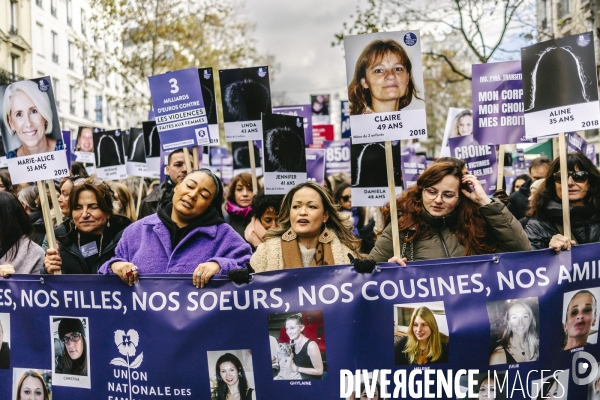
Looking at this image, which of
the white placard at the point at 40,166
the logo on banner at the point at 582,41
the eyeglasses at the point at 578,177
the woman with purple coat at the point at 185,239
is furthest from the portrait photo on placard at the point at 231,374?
the logo on banner at the point at 582,41

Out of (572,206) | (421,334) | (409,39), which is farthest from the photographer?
(572,206)

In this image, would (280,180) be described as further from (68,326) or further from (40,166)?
(68,326)

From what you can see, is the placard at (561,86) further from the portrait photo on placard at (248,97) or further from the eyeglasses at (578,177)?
the portrait photo on placard at (248,97)

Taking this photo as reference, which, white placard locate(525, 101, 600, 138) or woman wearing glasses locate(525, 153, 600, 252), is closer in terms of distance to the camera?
white placard locate(525, 101, 600, 138)

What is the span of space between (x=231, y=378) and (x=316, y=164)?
596 centimetres

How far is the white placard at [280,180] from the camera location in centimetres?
718

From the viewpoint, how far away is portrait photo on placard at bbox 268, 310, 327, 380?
3.99 m

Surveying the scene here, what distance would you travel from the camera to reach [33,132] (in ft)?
16.1

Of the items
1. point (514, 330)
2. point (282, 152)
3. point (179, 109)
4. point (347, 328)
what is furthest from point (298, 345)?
point (282, 152)

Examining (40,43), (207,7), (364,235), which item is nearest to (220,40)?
(207,7)

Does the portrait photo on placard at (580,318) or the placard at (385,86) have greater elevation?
the placard at (385,86)

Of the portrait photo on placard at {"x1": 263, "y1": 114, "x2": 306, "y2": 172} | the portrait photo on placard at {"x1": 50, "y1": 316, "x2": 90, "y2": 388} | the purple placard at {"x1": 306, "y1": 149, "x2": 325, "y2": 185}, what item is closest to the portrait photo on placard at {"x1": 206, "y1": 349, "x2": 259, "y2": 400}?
the portrait photo on placard at {"x1": 50, "y1": 316, "x2": 90, "y2": 388}

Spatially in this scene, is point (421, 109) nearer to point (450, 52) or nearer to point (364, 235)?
point (364, 235)

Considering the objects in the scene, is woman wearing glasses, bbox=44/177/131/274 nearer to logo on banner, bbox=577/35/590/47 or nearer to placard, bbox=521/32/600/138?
placard, bbox=521/32/600/138
